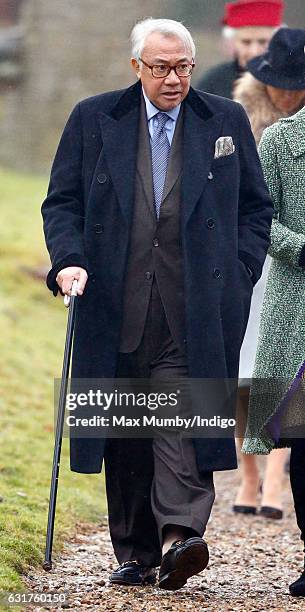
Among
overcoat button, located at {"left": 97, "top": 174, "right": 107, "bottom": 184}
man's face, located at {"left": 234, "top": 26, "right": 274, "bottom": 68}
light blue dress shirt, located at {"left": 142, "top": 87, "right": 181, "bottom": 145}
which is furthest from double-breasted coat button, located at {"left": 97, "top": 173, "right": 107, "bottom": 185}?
man's face, located at {"left": 234, "top": 26, "right": 274, "bottom": 68}

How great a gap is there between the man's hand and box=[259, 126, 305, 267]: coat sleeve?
0.71 metres

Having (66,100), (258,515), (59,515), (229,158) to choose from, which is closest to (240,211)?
(229,158)

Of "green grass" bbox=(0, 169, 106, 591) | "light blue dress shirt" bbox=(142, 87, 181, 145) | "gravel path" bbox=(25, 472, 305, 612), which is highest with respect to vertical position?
"light blue dress shirt" bbox=(142, 87, 181, 145)

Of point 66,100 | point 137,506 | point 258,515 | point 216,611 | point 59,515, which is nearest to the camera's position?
point 216,611

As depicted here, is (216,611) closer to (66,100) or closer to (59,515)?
(59,515)

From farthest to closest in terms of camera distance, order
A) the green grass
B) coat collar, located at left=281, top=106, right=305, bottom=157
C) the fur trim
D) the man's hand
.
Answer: the fur trim
the green grass
coat collar, located at left=281, top=106, right=305, bottom=157
the man's hand

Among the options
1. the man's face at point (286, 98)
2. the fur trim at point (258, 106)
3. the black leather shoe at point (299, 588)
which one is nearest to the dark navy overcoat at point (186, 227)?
the black leather shoe at point (299, 588)

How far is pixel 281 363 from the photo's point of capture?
5.06m

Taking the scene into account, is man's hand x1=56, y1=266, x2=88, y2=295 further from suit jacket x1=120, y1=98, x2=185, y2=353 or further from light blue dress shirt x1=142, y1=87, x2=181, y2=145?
light blue dress shirt x1=142, y1=87, x2=181, y2=145

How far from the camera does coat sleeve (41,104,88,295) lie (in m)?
4.79

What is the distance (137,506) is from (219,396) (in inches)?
21.1

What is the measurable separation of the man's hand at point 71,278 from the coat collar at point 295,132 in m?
0.89

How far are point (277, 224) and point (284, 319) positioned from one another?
324 mm

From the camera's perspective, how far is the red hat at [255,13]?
7281 mm
